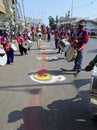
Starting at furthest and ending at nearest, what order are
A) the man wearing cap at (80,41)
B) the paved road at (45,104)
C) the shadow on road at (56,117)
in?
the man wearing cap at (80,41) < the paved road at (45,104) < the shadow on road at (56,117)

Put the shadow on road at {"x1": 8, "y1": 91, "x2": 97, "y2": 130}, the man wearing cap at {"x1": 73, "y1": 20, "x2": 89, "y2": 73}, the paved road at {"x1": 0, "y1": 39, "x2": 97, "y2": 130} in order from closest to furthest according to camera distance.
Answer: the shadow on road at {"x1": 8, "y1": 91, "x2": 97, "y2": 130} → the paved road at {"x1": 0, "y1": 39, "x2": 97, "y2": 130} → the man wearing cap at {"x1": 73, "y1": 20, "x2": 89, "y2": 73}

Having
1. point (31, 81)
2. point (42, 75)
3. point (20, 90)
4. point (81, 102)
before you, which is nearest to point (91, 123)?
point (81, 102)

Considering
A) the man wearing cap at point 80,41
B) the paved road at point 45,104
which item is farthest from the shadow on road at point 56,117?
the man wearing cap at point 80,41

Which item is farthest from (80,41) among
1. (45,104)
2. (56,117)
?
(56,117)

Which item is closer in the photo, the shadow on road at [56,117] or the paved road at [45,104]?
the shadow on road at [56,117]

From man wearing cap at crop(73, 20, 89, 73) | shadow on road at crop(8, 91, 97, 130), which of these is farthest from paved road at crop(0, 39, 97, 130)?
man wearing cap at crop(73, 20, 89, 73)

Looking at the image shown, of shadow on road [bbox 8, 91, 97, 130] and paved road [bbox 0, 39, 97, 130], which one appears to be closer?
shadow on road [bbox 8, 91, 97, 130]

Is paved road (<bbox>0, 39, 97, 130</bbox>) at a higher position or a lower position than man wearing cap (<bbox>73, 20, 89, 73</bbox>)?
lower

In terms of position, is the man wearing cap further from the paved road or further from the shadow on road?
the shadow on road

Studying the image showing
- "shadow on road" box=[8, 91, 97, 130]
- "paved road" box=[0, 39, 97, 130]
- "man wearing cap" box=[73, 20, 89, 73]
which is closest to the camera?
"shadow on road" box=[8, 91, 97, 130]

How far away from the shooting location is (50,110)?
282 inches

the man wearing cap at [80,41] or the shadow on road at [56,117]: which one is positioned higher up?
the man wearing cap at [80,41]

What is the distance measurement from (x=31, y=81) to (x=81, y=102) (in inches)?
128

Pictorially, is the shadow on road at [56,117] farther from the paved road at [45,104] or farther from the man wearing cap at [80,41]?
the man wearing cap at [80,41]
